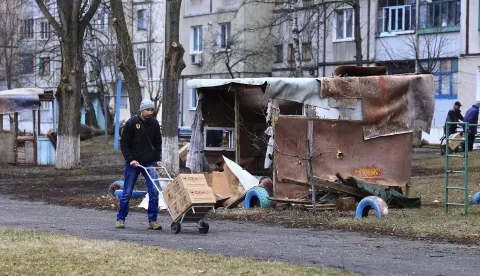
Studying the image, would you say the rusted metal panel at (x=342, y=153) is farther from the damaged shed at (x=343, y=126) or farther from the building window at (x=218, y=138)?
the building window at (x=218, y=138)

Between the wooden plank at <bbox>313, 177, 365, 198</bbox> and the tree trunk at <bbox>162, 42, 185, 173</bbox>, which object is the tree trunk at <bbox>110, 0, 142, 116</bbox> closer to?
the tree trunk at <bbox>162, 42, 185, 173</bbox>

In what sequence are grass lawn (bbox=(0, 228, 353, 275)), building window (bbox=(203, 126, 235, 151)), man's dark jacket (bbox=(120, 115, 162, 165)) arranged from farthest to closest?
building window (bbox=(203, 126, 235, 151)) < man's dark jacket (bbox=(120, 115, 162, 165)) < grass lawn (bbox=(0, 228, 353, 275))

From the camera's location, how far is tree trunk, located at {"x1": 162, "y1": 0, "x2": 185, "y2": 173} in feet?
79.9

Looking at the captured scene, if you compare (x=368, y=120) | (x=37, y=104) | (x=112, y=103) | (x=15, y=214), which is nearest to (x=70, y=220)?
(x=15, y=214)

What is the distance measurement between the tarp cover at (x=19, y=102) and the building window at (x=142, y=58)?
3035cm

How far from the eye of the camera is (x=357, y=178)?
60.7 feet

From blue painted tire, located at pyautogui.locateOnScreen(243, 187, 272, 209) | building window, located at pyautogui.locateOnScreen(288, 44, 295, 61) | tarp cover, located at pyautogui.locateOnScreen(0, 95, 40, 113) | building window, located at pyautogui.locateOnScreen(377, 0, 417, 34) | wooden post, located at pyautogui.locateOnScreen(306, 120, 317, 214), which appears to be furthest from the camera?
building window, located at pyautogui.locateOnScreen(288, 44, 295, 61)

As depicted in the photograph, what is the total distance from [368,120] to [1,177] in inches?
533

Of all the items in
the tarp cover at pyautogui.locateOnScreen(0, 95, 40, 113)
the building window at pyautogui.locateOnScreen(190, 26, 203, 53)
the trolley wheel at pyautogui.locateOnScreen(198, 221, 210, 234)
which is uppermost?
the building window at pyautogui.locateOnScreen(190, 26, 203, 53)

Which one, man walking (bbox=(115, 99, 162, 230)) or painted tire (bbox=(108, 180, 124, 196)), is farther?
painted tire (bbox=(108, 180, 124, 196))

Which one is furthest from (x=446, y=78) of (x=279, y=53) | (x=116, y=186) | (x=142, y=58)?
(x=116, y=186)

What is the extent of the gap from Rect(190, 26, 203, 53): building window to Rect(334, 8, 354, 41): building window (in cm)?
1005

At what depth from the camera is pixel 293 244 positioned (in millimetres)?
12719

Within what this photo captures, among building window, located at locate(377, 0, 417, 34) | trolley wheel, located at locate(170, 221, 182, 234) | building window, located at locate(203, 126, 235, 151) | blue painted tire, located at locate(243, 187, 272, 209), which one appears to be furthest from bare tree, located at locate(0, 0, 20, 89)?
trolley wheel, located at locate(170, 221, 182, 234)
